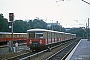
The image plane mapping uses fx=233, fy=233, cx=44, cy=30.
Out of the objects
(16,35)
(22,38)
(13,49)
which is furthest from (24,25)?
(13,49)

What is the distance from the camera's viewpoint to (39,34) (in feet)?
90.1

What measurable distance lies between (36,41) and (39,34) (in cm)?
113

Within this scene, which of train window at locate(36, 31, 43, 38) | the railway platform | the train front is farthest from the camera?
train window at locate(36, 31, 43, 38)

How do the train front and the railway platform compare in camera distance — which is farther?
the train front

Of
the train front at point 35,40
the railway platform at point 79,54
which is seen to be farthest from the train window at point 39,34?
the railway platform at point 79,54

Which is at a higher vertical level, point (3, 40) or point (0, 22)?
point (0, 22)

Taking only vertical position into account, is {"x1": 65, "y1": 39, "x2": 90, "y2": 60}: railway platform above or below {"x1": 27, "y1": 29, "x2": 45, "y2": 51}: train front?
below

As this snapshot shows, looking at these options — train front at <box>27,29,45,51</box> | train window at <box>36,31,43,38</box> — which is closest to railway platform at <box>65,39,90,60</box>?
train front at <box>27,29,45,51</box>

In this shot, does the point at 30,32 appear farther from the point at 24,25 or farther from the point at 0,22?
the point at 24,25

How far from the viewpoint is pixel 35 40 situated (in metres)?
26.8

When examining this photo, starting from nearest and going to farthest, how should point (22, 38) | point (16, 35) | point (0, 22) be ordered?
point (16, 35)
point (22, 38)
point (0, 22)

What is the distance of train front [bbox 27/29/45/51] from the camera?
26.7m

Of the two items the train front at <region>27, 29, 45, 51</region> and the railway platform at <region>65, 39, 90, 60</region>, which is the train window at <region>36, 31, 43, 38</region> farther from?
the railway platform at <region>65, 39, 90, 60</region>

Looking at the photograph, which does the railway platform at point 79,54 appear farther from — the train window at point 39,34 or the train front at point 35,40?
the train window at point 39,34
